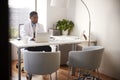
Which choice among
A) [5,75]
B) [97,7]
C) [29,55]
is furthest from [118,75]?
[5,75]

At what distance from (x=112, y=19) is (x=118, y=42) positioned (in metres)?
0.42

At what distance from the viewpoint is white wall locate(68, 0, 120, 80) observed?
11.0ft

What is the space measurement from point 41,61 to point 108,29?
161cm

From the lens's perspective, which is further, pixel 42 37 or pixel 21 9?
pixel 21 9

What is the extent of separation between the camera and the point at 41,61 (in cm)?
242

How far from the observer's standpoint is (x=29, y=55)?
2453 mm

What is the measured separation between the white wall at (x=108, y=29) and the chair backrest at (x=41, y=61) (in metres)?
1.36

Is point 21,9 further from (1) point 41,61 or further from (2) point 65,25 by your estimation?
(1) point 41,61

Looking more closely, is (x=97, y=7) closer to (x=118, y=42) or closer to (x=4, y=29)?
(x=118, y=42)

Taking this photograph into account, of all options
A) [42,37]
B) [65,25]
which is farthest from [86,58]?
[65,25]

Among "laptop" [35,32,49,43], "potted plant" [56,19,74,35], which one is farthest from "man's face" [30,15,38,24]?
"potted plant" [56,19,74,35]

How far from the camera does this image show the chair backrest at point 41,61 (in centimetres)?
241

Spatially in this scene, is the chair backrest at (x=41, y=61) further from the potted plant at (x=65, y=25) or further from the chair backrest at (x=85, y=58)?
the potted plant at (x=65, y=25)

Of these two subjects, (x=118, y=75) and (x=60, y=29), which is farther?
(x=60, y=29)
